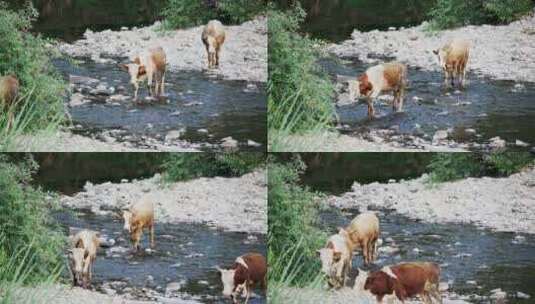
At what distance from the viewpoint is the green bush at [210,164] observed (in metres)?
4.50

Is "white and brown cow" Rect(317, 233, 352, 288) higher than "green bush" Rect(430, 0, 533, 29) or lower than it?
lower

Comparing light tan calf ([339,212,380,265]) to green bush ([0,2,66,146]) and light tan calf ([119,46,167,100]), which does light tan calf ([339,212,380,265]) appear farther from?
green bush ([0,2,66,146])

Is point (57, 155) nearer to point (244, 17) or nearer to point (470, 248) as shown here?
point (244, 17)

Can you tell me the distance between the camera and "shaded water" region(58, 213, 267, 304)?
175 inches

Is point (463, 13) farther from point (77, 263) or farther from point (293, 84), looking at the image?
point (77, 263)

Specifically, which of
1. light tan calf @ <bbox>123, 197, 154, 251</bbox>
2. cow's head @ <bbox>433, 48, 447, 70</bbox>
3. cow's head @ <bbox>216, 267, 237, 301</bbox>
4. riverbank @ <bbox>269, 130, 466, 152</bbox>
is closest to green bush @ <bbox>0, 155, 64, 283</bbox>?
light tan calf @ <bbox>123, 197, 154, 251</bbox>

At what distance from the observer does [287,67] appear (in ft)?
15.0

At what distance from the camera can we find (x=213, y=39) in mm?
4535

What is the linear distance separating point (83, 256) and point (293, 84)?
4.10 ft

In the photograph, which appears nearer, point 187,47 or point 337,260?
point 337,260

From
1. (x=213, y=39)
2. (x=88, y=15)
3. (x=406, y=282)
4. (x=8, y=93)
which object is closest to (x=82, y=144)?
(x=8, y=93)

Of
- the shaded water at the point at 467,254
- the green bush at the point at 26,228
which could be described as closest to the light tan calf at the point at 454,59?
the shaded water at the point at 467,254

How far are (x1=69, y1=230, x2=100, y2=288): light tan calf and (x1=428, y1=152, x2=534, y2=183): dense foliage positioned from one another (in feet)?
5.21

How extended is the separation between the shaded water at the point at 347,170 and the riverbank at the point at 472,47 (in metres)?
0.47
